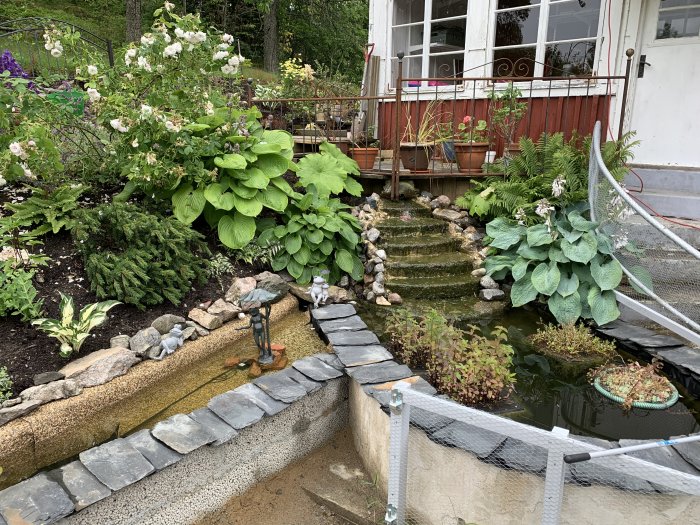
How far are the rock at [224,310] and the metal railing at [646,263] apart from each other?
2.86 meters

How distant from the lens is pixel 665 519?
1.76 meters

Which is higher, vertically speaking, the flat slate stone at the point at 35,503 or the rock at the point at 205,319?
the rock at the point at 205,319

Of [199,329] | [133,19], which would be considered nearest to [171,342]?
[199,329]

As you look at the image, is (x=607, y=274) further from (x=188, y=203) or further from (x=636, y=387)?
(x=188, y=203)

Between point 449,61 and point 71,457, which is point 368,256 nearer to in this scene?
point 71,457

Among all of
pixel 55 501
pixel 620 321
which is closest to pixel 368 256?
pixel 620 321

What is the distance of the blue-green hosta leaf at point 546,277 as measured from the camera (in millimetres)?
4070

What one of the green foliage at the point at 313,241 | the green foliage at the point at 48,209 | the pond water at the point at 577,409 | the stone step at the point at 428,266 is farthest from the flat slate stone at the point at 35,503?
the stone step at the point at 428,266

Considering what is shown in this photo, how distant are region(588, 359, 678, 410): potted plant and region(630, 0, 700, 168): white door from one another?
3.29 metres

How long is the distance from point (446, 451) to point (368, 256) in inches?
115

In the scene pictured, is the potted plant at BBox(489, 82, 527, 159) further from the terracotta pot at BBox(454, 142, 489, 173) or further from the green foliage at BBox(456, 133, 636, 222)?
the green foliage at BBox(456, 133, 636, 222)

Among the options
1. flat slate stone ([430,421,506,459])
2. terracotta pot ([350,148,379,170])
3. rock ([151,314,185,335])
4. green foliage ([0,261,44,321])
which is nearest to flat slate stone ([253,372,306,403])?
flat slate stone ([430,421,506,459])

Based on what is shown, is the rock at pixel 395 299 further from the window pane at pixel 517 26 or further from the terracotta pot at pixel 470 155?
→ the window pane at pixel 517 26

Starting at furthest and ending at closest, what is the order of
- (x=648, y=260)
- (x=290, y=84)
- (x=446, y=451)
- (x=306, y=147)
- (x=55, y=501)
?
1. (x=290, y=84)
2. (x=306, y=147)
3. (x=648, y=260)
4. (x=446, y=451)
5. (x=55, y=501)
